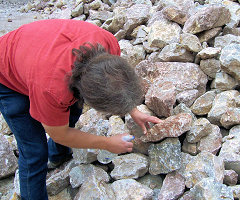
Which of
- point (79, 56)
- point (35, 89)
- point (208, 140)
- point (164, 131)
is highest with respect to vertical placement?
point (79, 56)

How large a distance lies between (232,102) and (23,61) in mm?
1667

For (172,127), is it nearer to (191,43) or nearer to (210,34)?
(191,43)

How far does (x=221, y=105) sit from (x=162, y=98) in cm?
49

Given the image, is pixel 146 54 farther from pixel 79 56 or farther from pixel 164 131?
pixel 79 56

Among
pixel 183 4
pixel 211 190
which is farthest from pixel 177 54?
pixel 211 190

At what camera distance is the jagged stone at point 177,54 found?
265 centimetres

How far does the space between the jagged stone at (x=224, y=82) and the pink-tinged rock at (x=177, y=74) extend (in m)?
0.17

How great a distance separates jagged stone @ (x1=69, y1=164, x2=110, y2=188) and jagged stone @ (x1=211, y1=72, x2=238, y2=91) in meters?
1.29

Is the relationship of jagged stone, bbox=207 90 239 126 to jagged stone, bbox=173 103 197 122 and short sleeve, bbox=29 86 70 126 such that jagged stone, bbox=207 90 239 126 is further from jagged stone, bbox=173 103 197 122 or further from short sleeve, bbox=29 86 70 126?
short sleeve, bbox=29 86 70 126

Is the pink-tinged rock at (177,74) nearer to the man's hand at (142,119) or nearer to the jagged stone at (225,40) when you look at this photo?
the jagged stone at (225,40)

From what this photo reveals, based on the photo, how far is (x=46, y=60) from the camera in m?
1.31

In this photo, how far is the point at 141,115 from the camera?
6.36 ft

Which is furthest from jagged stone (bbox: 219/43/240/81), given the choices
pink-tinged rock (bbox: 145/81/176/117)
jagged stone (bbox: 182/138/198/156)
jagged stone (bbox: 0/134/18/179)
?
jagged stone (bbox: 0/134/18/179)

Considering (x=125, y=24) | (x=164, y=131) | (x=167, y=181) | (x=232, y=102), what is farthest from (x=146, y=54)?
(x=167, y=181)
